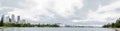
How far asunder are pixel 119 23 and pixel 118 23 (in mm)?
2751

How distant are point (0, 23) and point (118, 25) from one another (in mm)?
73796

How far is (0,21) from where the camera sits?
164125 millimetres

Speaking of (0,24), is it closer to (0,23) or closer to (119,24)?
(0,23)

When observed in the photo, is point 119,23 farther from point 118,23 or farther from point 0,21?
point 0,21

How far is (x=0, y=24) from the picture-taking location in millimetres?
163625

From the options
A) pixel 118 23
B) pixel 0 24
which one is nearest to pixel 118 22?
pixel 118 23

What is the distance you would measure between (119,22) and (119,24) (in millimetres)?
1486

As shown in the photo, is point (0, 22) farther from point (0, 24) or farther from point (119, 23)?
point (119, 23)

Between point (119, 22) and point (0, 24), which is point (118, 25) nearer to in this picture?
point (119, 22)

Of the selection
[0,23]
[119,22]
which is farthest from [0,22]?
[119,22]

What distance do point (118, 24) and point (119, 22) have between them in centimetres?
412

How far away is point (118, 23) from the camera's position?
Result: 565 ft

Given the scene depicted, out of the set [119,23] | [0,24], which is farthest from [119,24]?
[0,24]

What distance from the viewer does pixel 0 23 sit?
16550 centimetres
